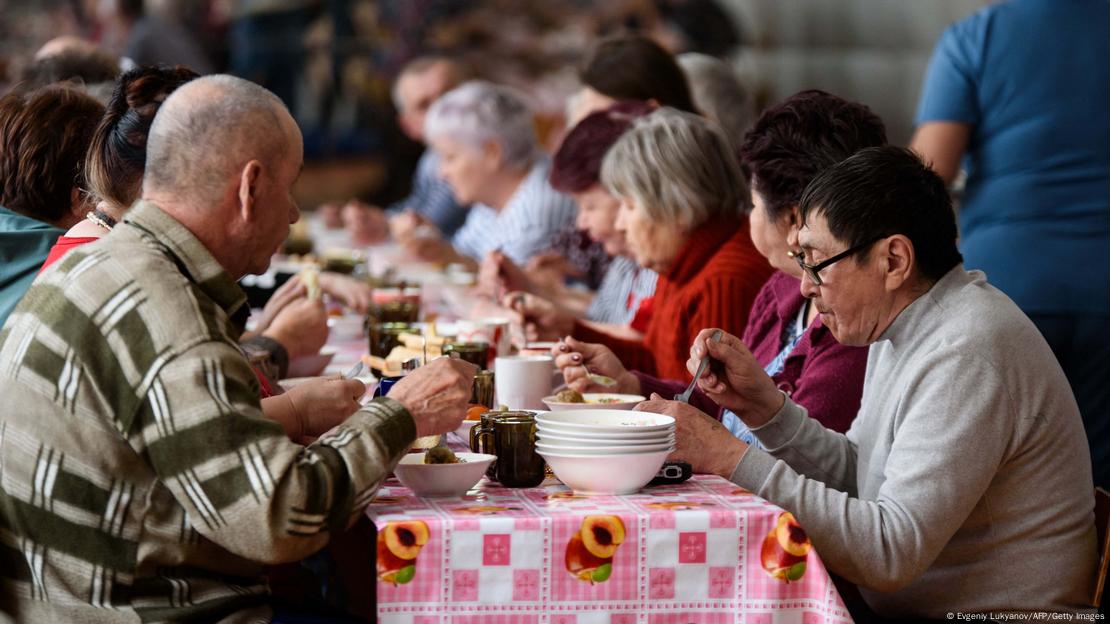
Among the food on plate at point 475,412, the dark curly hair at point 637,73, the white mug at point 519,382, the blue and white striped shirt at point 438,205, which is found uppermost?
the dark curly hair at point 637,73

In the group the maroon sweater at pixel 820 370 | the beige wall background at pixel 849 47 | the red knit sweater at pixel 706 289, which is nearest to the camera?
the maroon sweater at pixel 820 370

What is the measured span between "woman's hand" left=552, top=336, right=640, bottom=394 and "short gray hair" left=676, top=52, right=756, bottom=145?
1.95m

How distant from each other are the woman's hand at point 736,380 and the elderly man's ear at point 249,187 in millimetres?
774

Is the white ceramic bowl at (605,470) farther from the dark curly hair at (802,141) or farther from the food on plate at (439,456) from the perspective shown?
the dark curly hair at (802,141)

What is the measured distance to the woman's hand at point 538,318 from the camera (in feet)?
10.9

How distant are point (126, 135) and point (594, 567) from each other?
976 millimetres

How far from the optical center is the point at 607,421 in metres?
1.94

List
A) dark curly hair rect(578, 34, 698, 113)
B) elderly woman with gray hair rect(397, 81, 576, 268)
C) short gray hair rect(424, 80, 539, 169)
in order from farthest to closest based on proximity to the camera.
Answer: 1. short gray hair rect(424, 80, 539, 169)
2. elderly woman with gray hair rect(397, 81, 576, 268)
3. dark curly hair rect(578, 34, 698, 113)

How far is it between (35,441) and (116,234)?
0.90 ft

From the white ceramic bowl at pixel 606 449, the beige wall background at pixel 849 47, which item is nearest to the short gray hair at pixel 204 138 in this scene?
the white ceramic bowl at pixel 606 449

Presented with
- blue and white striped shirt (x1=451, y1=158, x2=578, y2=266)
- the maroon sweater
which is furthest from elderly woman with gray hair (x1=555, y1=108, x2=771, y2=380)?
blue and white striped shirt (x1=451, y1=158, x2=578, y2=266)

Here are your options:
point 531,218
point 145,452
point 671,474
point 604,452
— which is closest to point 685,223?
point 671,474

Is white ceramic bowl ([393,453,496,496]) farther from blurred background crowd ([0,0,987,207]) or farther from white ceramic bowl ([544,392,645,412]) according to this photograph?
blurred background crowd ([0,0,987,207])

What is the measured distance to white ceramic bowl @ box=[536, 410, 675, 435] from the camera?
5.83 feet
